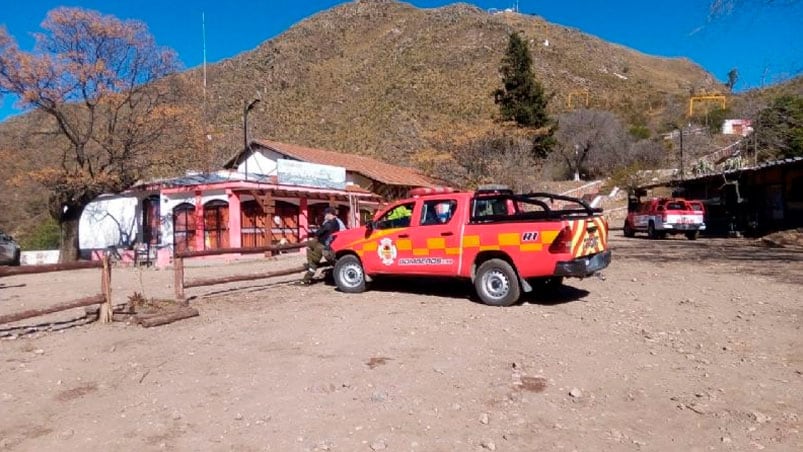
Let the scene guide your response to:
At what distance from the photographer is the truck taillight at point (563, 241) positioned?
26.6 ft

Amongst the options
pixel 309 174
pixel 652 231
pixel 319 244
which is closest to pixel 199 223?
pixel 309 174

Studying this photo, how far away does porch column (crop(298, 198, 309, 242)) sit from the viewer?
24359mm

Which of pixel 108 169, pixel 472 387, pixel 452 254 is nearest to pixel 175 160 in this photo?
pixel 108 169

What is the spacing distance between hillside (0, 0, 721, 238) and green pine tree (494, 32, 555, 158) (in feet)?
7.13

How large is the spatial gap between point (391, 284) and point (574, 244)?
161 inches

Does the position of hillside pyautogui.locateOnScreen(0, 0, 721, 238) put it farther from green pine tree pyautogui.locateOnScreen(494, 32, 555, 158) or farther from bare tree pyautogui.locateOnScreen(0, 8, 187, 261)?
bare tree pyautogui.locateOnScreen(0, 8, 187, 261)

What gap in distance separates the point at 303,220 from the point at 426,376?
19584mm

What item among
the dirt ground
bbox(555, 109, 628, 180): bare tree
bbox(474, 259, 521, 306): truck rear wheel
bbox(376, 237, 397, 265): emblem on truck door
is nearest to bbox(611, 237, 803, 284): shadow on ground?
the dirt ground

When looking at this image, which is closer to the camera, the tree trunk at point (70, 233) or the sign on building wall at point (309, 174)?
the tree trunk at point (70, 233)

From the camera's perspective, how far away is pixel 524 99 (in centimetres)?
4538

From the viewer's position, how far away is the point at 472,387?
17.0 ft

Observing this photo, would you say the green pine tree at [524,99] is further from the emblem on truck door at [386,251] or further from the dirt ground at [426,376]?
the dirt ground at [426,376]

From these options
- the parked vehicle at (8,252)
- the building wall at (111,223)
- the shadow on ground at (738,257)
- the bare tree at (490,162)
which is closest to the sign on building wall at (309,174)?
the building wall at (111,223)

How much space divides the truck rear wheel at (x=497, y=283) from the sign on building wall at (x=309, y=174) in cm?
1531
